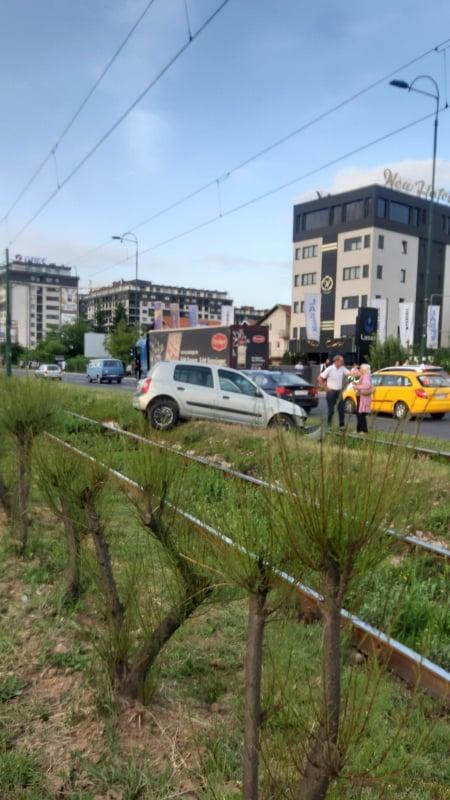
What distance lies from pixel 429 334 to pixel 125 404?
113 ft

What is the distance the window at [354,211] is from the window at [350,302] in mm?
8889

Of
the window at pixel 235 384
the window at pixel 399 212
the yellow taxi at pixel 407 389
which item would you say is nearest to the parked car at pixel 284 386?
the yellow taxi at pixel 407 389

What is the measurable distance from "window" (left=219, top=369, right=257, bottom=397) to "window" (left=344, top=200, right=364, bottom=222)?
56.9 m

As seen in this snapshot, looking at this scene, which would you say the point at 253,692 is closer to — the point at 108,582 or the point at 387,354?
the point at 108,582

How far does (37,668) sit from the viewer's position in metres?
3.23

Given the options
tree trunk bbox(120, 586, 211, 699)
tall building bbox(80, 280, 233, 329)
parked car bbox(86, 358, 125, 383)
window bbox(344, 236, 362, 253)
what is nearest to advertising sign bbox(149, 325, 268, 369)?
→ parked car bbox(86, 358, 125, 383)

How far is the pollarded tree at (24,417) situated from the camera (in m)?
4.91

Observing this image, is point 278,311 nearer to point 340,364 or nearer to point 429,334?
point 429,334

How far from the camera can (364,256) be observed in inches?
2542

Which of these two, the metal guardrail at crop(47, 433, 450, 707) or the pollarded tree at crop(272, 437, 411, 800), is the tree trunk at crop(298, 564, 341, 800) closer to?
the pollarded tree at crop(272, 437, 411, 800)

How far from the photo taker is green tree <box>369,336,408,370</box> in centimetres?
4503

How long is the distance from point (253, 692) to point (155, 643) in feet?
3.27

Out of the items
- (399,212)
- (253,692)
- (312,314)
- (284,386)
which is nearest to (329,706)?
(253,692)

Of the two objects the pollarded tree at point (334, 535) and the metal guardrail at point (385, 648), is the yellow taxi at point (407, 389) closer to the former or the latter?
the metal guardrail at point (385, 648)
